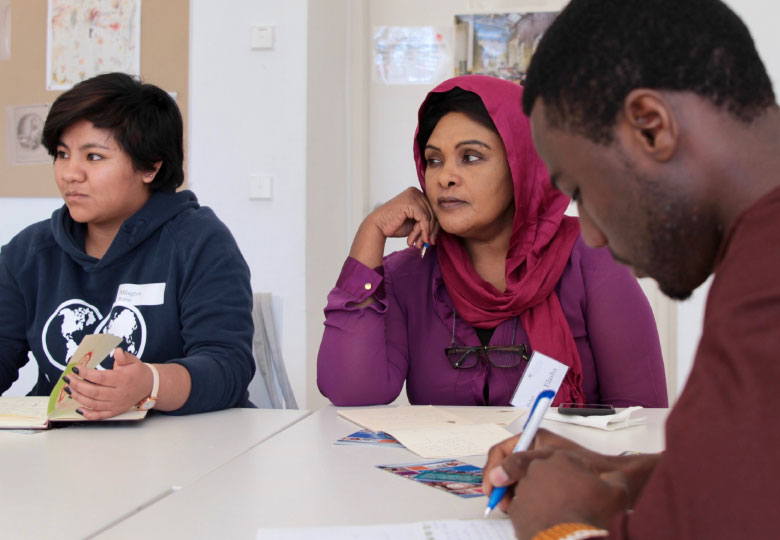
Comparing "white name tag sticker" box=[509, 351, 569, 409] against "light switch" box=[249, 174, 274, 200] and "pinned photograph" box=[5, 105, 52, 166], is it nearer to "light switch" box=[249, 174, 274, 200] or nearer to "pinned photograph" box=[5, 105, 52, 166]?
"light switch" box=[249, 174, 274, 200]

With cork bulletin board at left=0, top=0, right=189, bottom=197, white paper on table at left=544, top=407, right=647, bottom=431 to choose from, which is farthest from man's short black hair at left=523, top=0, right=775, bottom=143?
cork bulletin board at left=0, top=0, right=189, bottom=197

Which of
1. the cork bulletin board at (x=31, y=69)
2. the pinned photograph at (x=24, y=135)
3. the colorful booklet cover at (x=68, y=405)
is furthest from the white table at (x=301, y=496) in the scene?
the pinned photograph at (x=24, y=135)

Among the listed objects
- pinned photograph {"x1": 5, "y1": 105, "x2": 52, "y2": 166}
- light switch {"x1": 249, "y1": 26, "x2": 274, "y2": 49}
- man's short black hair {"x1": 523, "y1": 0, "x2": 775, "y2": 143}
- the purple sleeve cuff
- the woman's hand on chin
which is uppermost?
light switch {"x1": 249, "y1": 26, "x2": 274, "y2": 49}

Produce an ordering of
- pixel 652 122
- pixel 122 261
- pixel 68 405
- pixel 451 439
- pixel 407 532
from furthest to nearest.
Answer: pixel 122 261, pixel 68 405, pixel 451 439, pixel 407 532, pixel 652 122

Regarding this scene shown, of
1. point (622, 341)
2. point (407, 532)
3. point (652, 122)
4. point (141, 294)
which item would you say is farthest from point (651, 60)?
point (141, 294)

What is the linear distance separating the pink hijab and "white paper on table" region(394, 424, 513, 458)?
0.33 m

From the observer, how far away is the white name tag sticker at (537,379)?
1.35 meters

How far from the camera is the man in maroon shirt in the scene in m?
0.47

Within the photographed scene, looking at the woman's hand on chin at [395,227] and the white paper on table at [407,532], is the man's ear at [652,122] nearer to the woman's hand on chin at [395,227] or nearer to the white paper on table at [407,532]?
the white paper on table at [407,532]

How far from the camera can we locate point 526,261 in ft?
5.17

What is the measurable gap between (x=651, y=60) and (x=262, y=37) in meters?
2.48

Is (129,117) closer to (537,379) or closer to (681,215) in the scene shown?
(537,379)

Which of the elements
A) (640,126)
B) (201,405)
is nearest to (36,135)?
(201,405)

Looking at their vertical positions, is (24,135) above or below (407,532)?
above
